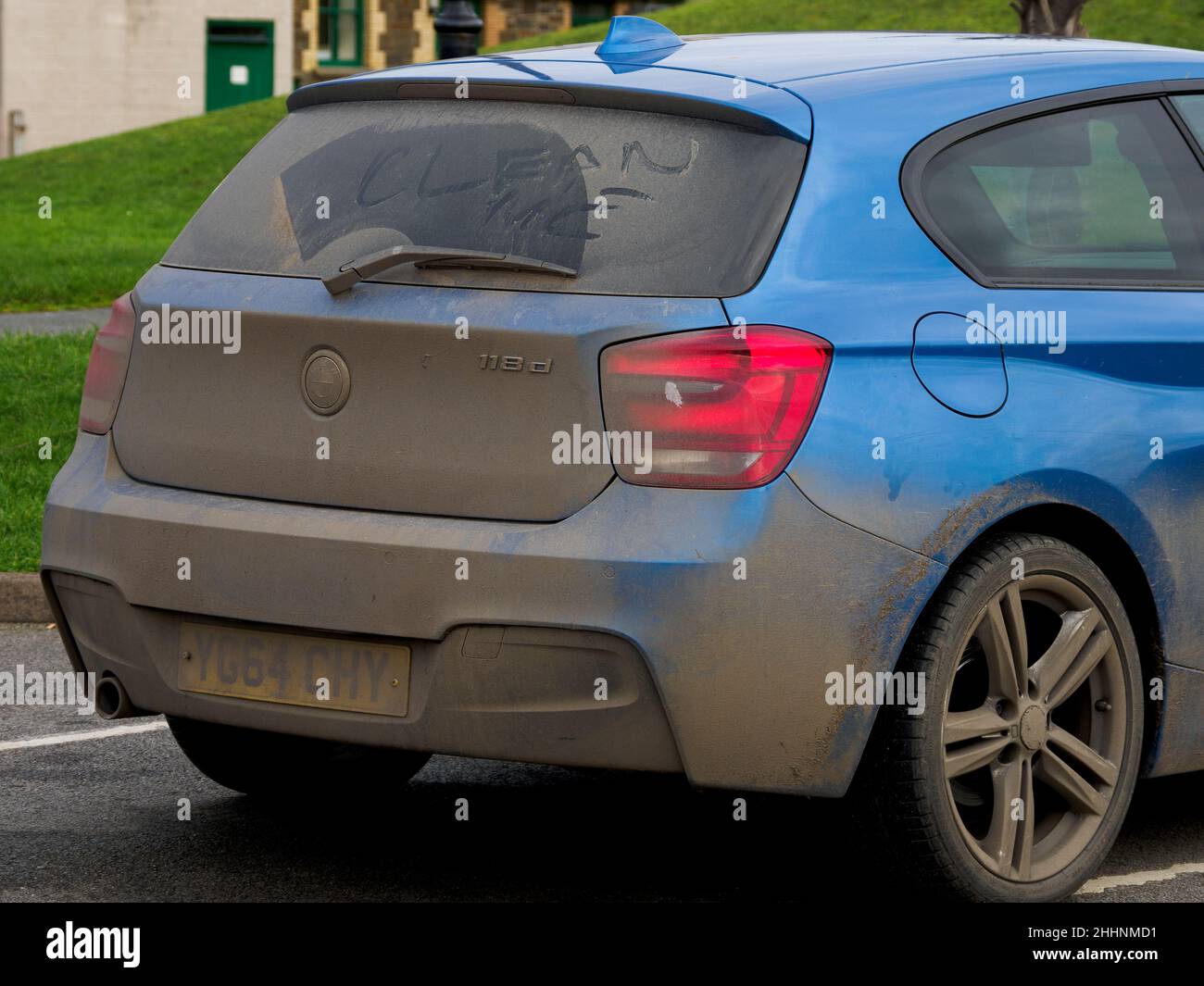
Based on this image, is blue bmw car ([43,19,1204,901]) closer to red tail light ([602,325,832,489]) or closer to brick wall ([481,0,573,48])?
red tail light ([602,325,832,489])

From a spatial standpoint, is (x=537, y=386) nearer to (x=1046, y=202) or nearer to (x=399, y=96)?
(x=399, y=96)

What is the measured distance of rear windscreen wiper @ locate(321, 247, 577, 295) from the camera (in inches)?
164

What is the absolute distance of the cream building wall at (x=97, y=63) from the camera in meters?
34.8

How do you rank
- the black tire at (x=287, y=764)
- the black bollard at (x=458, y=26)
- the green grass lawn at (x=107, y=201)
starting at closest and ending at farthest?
1. the black tire at (x=287, y=764)
2. the green grass lawn at (x=107, y=201)
3. the black bollard at (x=458, y=26)

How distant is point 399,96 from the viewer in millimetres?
4695

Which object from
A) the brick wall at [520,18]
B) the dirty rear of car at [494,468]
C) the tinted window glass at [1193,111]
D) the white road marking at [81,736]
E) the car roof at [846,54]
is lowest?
the white road marking at [81,736]

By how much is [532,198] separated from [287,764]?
5.93 feet

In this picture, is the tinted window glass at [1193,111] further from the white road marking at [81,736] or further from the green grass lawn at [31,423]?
the green grass lawn at [31,423]

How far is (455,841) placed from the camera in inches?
206

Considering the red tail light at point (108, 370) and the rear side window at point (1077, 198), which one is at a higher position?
the rear side window at point (1077, 198)

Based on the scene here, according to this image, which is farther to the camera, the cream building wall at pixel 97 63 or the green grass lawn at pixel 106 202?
the cream building wall at pixel 97 63

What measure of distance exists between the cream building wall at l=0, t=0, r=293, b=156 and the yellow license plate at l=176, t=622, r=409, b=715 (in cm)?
3195

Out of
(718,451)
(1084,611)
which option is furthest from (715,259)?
(1084,611)

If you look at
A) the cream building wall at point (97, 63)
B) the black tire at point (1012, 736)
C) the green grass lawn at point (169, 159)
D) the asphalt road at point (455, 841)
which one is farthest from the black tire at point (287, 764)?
the cream building wall at point (97, 63)
